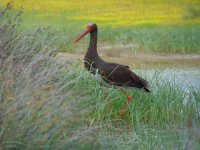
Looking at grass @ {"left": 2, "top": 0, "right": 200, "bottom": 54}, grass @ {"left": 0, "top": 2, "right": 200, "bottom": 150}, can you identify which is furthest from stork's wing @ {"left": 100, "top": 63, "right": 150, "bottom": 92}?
grass @ {"left": 2, "top": 0, "right": 200, "bottom": 54}

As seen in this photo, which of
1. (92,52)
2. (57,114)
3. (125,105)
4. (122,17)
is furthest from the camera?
(122,17)

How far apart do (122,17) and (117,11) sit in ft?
0.56

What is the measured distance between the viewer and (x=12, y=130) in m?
3.58

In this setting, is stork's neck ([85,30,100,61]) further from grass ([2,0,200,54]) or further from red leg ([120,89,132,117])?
grass ([2,0,200,54])

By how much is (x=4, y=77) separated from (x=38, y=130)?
0.61m

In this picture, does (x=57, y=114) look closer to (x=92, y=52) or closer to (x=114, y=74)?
(x=114, y=74)

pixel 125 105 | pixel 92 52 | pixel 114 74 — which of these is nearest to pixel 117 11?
pixel 92 52

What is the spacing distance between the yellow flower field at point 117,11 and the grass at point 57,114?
7.79 m

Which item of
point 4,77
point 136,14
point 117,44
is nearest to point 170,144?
point 4,77

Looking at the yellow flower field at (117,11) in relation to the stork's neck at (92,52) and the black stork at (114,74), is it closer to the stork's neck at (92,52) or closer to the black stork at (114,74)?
the stork's neck at (92,52)

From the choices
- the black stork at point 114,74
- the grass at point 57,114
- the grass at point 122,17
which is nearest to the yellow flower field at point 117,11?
the grass at point 122,17

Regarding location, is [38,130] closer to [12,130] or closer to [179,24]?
[12,130]

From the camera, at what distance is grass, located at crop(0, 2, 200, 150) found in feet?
11.7

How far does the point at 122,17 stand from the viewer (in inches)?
539
